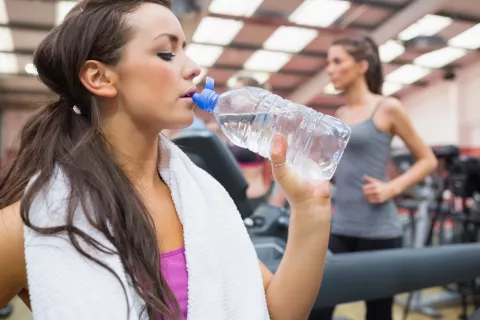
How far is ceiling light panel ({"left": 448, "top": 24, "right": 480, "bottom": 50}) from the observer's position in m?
8.21

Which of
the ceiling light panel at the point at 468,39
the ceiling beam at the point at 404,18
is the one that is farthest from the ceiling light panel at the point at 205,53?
the ceiling light panel at the point at 468,39

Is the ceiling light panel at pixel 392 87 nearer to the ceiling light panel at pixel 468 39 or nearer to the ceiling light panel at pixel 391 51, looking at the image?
the ceiling light panel at pixel 391 51

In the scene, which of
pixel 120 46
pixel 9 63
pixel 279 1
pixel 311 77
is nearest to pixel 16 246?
pixel 120 46

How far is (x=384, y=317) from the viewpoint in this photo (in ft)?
5.16

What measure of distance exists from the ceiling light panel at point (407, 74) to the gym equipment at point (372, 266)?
9.52 meters

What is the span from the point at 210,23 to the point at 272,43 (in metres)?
1.57

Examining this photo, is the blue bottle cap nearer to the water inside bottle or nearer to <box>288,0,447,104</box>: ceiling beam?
the water inside bottle

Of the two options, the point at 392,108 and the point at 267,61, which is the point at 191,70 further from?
the point at 267,61

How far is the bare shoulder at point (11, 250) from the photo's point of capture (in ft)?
2.35

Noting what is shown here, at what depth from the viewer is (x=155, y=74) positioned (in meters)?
0.79

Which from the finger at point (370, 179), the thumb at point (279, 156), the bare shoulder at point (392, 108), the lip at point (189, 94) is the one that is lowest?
the finger at point (370, 179)

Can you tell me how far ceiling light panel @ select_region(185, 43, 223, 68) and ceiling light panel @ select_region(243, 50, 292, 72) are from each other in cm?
76

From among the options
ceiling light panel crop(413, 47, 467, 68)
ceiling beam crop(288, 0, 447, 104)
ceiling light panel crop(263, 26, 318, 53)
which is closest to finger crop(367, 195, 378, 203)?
ceiling beam crop(288, 0, 447, 104)

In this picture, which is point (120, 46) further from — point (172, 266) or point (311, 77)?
point (311, 77)
